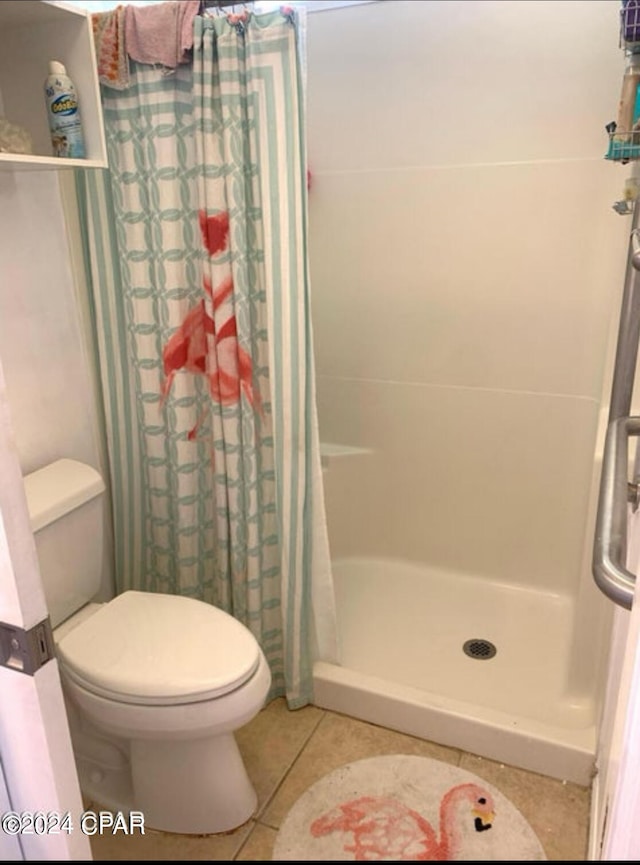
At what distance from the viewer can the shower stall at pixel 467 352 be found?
1.88 meters

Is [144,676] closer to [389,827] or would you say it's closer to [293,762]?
[293,762]

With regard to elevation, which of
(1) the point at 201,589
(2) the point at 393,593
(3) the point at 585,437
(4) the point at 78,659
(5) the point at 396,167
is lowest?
(2) the point at 393,593

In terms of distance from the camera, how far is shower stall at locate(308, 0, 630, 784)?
1.88m

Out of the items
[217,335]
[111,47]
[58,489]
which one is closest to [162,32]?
[111,47]

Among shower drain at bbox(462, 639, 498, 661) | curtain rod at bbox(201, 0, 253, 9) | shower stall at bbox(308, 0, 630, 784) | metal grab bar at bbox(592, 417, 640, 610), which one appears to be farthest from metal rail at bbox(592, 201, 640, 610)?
shower drain at bbox(462, 639, 498, 661)

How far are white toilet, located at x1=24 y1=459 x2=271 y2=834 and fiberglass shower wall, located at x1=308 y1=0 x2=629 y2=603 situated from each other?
3.36 feet

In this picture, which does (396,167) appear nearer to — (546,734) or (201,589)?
(201,589)

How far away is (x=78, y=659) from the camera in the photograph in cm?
147

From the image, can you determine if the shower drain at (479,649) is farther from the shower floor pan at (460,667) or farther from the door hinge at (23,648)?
the door hinge at (23,648)

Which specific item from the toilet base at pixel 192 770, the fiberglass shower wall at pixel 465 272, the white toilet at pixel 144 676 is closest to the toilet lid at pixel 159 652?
the white toilet at pixel 144 676

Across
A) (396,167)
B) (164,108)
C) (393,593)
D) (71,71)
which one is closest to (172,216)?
(164,108)

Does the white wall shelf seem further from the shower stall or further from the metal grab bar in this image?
the metal grab bar

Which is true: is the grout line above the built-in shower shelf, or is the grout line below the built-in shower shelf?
below

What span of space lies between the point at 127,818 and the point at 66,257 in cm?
142
